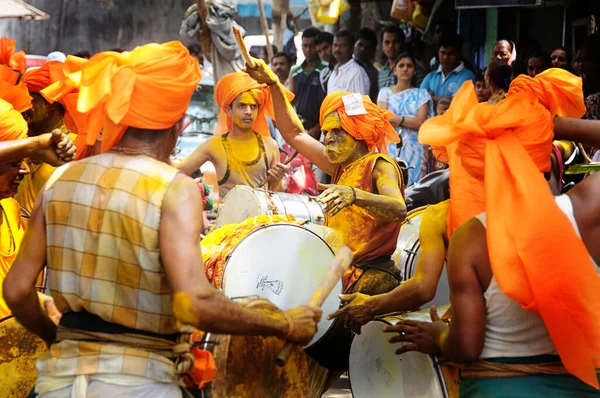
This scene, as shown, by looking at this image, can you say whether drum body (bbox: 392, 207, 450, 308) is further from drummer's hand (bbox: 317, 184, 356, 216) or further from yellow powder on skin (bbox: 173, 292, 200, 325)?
yellow powder on skin (bbox: 173, 292, 200, 325)

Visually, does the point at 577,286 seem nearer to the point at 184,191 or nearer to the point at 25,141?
the point at 184,191

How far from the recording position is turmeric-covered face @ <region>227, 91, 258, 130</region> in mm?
7832

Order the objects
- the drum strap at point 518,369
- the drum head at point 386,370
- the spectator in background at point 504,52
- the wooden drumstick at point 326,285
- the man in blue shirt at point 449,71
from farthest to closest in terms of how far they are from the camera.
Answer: the man in blue shirt at point 449,71 < the spectator in background at point 504,52 < the drum head at point 386,370 < the wooden drumstick at point 326,285 < the drum strap at point 518,369

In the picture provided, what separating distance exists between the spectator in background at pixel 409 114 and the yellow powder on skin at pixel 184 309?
23.6 feet

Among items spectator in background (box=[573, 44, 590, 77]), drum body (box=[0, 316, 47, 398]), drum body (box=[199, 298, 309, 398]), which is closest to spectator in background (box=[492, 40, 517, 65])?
spectator in background (box=[573, 44, 590, 77])

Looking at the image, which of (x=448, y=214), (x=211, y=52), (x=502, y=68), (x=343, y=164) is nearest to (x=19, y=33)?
(x=211, y=52)

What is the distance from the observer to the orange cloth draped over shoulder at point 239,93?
7797 mm

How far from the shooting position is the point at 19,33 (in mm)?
19031

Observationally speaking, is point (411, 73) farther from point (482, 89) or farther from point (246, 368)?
point (246, 368)

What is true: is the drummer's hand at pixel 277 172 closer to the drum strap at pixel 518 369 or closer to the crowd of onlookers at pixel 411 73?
the crowd of onlookers at pixel 411 73

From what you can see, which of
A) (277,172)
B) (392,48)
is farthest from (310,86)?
(277,172)

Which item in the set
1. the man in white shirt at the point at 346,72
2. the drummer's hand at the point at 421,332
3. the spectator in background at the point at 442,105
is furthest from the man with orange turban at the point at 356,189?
the man in white shirt at the point at 346,72

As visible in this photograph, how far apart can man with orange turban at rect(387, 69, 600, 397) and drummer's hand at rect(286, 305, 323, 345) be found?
19.8 inches

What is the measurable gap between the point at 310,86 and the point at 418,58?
54.9 inches
